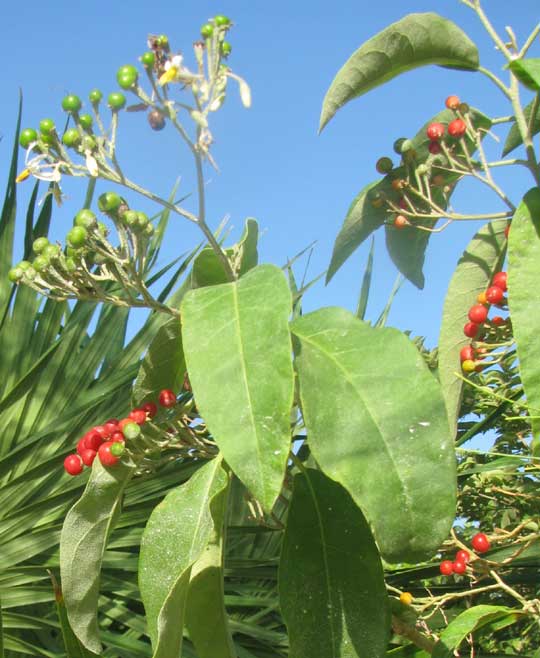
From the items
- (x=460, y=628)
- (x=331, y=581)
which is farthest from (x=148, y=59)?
(x=460, y=628)

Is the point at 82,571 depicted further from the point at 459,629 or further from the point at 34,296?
the point at 34,296

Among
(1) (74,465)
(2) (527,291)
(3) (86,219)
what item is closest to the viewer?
(2) (527,291)

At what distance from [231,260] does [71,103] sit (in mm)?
298

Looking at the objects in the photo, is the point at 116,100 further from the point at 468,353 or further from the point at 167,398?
the point at 468,353

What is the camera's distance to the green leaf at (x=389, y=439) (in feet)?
2.65

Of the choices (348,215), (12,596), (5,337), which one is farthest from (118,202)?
(5,337)

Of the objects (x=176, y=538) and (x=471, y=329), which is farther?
(x=471, y=329)

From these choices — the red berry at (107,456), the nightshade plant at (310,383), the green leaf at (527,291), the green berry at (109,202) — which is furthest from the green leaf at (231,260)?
the green leaf at (527,291)

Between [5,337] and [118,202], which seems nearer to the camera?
[118,202]

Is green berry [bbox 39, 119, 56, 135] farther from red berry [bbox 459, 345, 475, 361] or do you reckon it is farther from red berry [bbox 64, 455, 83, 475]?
red berry [bbox 459, 345, 475, 361]

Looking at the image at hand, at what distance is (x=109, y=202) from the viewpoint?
41.2 inches

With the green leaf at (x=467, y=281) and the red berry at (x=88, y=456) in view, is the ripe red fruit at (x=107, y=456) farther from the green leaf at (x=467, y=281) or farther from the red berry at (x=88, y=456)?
the green leaf at (x=467, y=281)

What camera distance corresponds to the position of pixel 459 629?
1109mm

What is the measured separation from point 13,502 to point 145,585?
5.11ft
